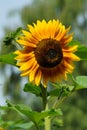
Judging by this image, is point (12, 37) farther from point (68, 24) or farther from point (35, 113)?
point (68, 24)

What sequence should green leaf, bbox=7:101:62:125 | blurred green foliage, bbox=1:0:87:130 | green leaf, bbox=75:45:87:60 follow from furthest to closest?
blurred green foliage, bbox=1:0:87:130 → green leaf, bbox=75:45:87:60 → green leaf, bbox=7:101:62:125

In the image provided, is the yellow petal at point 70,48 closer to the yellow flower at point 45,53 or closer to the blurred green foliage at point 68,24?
the yellow flower at point 45,53

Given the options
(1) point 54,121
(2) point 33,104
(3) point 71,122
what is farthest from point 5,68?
(1) point 54,121

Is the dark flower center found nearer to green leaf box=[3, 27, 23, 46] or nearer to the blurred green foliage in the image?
green leaf box=[3, 27, 23, 46]

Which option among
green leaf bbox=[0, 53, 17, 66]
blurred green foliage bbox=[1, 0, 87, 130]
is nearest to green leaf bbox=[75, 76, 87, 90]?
green leaf bbox=[0, 53, 17, 66]

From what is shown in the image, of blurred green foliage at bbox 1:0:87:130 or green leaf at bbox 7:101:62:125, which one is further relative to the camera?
blurred green foliage at bbox 1:0:87:130

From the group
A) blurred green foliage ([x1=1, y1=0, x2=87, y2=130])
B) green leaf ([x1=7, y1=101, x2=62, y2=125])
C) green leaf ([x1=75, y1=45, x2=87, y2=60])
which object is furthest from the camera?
blurred green foliage ([x1=1, y1=0, x2=87, y2=130])

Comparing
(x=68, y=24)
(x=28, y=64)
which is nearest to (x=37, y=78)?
(x=28, y=64)
